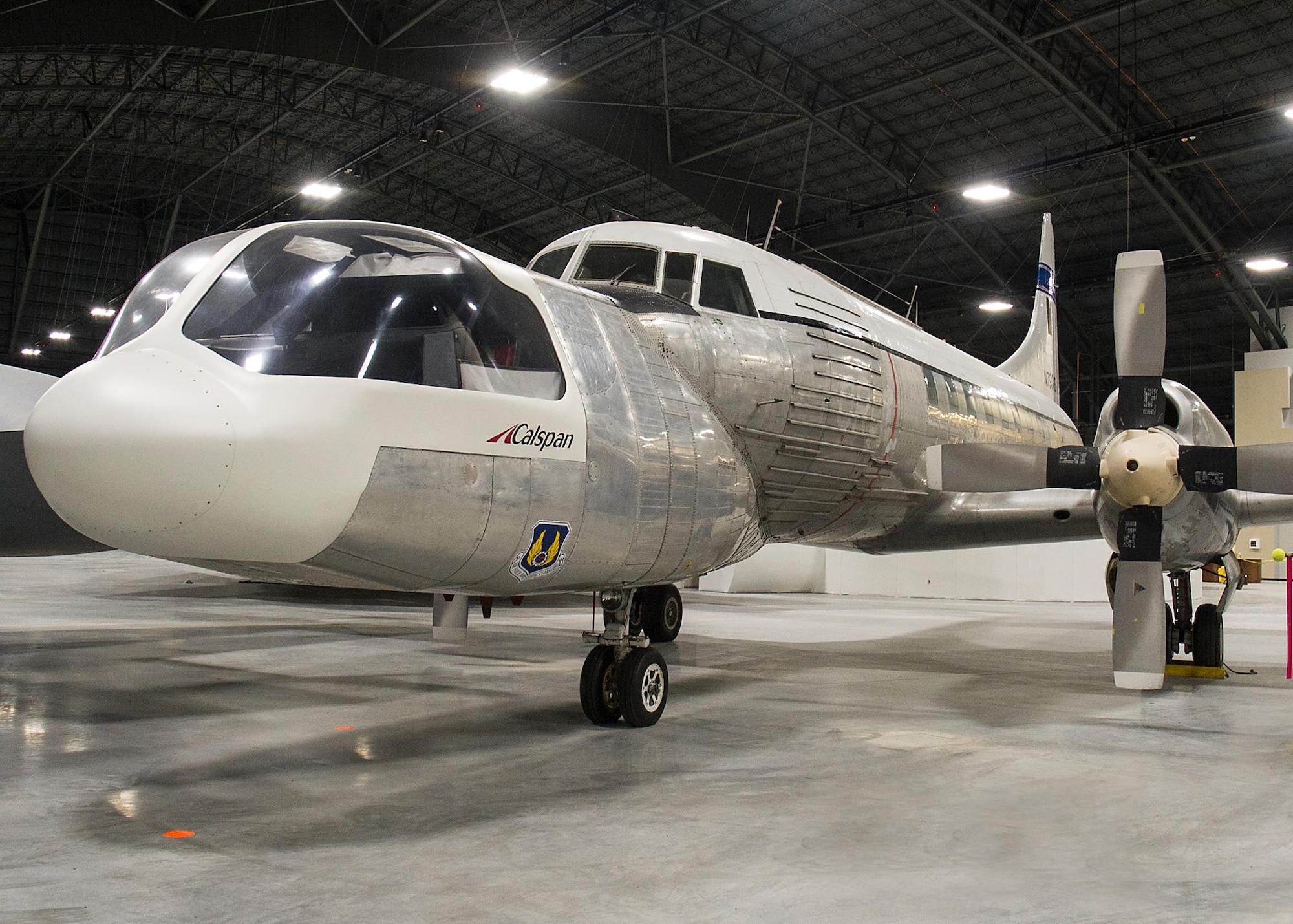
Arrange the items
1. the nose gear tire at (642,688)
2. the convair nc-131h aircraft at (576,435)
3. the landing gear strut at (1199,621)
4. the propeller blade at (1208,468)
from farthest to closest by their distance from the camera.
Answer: the landing gear strut at (1199,621) → the propeller blade at (1208,468) → the nose gear tire at (642,688) → the convair nc-131h aircraft at (576,435)

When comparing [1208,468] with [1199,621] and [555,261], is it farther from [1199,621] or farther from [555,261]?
[555,261]

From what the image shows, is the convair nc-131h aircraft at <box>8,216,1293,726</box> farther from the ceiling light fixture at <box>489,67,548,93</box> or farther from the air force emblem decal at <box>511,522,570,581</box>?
the ceiling light fixture at <box>489,67,548,93</box>

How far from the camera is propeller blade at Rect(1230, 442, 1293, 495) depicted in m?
8.52

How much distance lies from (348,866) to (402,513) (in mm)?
1768

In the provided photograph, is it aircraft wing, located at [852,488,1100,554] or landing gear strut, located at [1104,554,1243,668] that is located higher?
aircraft wing, located at [852,488,1100,554]

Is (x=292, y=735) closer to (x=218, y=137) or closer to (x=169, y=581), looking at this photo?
(x=169, y=581)

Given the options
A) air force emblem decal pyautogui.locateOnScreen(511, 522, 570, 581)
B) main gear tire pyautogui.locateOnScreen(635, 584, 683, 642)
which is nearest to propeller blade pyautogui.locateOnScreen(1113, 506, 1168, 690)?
air force emblem decal pyautogui.locateOnScreen(511, 522, 570, 581)

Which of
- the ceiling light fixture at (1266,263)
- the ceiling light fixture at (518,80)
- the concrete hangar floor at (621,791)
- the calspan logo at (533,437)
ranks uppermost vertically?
the ceiling light fixture at (518,80)

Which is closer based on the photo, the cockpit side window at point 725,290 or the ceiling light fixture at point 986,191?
the cockpit side window at point 725,290

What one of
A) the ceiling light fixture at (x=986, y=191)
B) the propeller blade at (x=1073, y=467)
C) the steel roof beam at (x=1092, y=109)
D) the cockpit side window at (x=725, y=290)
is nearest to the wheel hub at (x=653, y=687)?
the cockpit side window at (x=725, y=290)

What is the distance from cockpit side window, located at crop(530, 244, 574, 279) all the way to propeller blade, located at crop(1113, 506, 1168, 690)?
18.1ft

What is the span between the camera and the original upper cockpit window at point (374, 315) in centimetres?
508

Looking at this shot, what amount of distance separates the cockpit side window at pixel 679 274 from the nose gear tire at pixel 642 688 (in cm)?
293

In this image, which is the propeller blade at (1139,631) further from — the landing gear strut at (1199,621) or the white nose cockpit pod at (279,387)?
the white nose cockpit pod at (279,387)
